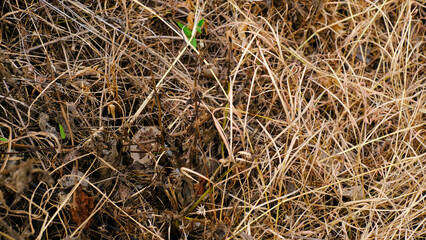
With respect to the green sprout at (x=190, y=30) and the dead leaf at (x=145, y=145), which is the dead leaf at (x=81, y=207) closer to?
the dead leaf at (x=145, y=145)

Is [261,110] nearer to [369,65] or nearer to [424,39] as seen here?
[369,65]

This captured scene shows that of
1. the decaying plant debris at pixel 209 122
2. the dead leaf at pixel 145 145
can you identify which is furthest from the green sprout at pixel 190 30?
the dead leaf at pixel 145 145

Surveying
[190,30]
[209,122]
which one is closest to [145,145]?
[209,122]

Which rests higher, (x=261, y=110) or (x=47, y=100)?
(x=47, y=100)

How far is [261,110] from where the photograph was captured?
141 centimetres

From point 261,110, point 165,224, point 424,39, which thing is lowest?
point 165,224

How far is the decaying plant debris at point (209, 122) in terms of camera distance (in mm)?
1126

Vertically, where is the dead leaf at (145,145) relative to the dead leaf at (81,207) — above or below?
above

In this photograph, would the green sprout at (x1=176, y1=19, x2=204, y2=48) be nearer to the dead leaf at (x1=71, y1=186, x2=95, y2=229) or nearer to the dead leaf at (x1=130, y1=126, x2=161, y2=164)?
the dead leaf at (x1=130, y1=126, x2=161, y2=164)

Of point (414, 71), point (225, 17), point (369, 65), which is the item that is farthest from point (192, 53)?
point (414, 71)

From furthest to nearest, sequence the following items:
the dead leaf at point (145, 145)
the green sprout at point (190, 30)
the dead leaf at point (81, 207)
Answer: the green sprout at point (190, 30), the dead leaf at point (145, 145), the dead leaf at point (81, 207)

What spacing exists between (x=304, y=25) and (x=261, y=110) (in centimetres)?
43

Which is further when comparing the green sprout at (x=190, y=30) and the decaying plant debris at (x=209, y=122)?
the green sprout at (x=190, y=30)

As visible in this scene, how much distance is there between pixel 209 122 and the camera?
51.8 inches
